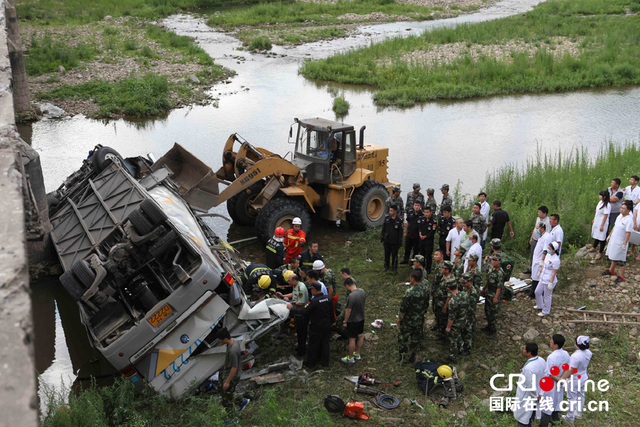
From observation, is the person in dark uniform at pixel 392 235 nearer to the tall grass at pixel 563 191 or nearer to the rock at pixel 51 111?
the tall grass at pixel 563 191

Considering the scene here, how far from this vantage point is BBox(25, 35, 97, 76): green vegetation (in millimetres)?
28453

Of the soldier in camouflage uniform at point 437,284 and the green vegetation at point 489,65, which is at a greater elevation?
the green vegetation at point 489,65

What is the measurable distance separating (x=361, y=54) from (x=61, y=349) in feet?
86.8

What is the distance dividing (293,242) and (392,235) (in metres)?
1.96

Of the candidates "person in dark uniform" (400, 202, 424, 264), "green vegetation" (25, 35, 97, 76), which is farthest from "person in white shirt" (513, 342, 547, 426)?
"green vegetation" (25, 35, 97, 76)

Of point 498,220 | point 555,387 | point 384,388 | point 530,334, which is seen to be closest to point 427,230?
point 498,220

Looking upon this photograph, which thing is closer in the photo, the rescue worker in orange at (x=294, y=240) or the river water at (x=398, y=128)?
the rescue worker in orange at (x=294, y=240)

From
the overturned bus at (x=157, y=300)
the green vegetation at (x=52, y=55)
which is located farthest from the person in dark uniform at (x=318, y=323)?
the green vegetation at (x=52, y=55)

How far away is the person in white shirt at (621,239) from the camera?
33.1ft

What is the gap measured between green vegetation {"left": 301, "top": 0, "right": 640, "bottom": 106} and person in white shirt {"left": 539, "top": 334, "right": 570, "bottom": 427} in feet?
66.4

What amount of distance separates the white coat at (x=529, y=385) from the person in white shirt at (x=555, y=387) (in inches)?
3.7

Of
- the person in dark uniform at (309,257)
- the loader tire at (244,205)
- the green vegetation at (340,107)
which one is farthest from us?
the green vegetation at (340,107)

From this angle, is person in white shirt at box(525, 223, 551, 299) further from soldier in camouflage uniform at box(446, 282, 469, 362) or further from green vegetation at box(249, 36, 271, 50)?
green vegetation at box(249, 36, 271, 50)

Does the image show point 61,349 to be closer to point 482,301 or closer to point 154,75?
point 482,301
